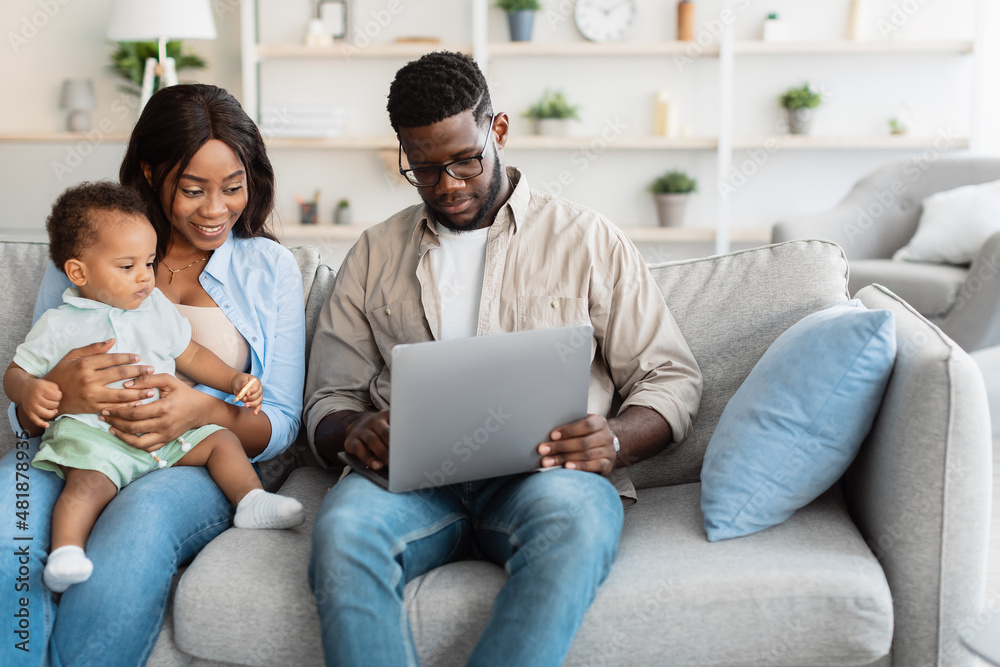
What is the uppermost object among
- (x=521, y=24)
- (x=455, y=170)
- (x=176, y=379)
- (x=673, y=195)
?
(x=521, y=24)

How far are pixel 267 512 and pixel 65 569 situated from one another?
0.30m

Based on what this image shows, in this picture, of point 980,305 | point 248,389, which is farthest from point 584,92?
point 248,389

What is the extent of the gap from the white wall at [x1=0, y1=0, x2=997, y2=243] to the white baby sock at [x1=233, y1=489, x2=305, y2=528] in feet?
11.0

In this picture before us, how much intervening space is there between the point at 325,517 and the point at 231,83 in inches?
154

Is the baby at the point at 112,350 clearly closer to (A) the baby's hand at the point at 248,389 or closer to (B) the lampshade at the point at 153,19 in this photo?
(A) the baby's hand at the point at 248,389

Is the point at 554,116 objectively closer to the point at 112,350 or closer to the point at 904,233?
the point at 904,233

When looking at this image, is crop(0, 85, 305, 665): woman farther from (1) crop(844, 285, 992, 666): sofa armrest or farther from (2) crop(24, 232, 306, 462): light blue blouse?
(1) crop(844, 285, 992, 666): sofa armrest

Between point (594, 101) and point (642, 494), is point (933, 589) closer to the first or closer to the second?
point (642, 494)

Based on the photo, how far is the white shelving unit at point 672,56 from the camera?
413 cm

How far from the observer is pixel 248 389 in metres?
1.46

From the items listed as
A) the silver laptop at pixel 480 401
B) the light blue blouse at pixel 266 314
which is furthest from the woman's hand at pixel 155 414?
the silver laptop at pixel 480 401

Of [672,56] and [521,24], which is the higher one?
[521,24]

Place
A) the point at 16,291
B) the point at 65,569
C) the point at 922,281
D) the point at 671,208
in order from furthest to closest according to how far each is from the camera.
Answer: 1. the point at 671,208
2. the point at 922,281
3. the point at 16,291
4. the point at 65,569

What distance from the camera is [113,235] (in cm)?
139
